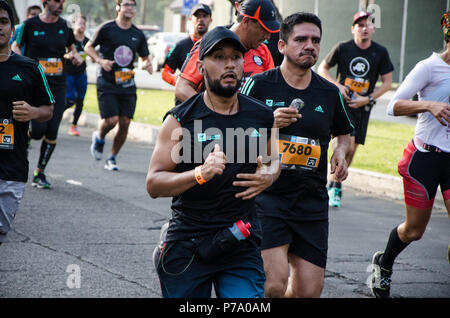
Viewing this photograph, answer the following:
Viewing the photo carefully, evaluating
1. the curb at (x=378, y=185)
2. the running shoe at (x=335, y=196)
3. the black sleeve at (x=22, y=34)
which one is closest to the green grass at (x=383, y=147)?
the curb at (x=378, y=185)

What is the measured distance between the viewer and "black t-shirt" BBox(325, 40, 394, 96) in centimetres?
958

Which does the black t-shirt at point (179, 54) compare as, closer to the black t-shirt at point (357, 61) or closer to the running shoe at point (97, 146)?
the black t-shirt at point (357, 61)

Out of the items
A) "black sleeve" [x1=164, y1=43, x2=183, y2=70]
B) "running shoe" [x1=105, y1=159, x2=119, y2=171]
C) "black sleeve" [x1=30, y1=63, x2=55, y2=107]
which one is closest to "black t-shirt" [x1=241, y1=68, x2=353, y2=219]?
"black sleeve" [x1=30, y1=63, x2=55, y2=107]

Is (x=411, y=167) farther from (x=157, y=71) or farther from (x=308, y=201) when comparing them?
(x=157, y=71)

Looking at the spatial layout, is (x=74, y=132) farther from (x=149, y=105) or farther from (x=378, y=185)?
(x=378, y=185)

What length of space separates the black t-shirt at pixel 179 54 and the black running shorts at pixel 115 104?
1539 mm

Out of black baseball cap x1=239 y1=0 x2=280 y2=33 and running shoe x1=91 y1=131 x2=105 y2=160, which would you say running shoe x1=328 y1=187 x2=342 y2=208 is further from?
black baseball cap x1=239 y1=0 x2=280 y2=33

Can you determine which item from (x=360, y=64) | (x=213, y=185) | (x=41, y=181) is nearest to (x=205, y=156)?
(x=213, y=185)

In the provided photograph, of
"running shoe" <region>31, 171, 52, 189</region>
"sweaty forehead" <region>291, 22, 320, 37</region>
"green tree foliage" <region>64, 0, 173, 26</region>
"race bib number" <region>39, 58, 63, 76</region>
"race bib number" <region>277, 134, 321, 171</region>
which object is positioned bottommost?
"running shoe" <region>31, 171, 52, 189</region>

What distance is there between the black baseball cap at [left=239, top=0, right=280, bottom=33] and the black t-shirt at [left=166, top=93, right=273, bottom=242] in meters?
1.54

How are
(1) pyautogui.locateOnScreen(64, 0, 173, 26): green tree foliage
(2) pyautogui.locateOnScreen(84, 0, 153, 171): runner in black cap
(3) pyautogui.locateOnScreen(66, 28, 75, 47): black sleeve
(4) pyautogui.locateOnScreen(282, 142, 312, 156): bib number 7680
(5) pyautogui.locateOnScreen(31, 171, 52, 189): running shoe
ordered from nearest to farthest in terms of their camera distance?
(4) pyautogui.locateOnScreen(282, 142, 312, 156): bib number 7680
(5) pyautogui.locateOnScreen(31, 171, 52, 189): running shoe
(3) pyautogui.locateOnScreen(66, 28, 75, 47): black sleeve
(2) pyautogui.locateOnScreen(84, 0, 153, 171): runner in black cap
(1) pyautogui.locateOnScreen(64, 0, 173, 26): green tree foliage

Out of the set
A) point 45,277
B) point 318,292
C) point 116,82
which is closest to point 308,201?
point 318,292

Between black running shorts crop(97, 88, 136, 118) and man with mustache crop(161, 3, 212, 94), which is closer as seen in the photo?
man with mustache crop(161, 3, 212, 94)

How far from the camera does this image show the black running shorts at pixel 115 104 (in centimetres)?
1097
